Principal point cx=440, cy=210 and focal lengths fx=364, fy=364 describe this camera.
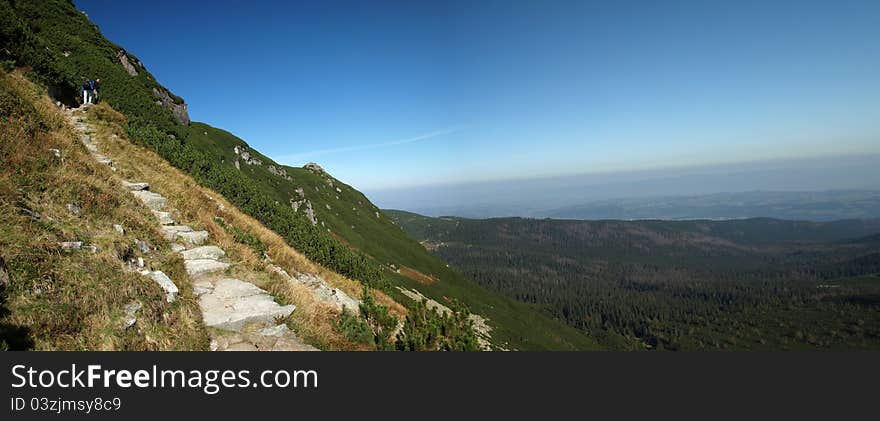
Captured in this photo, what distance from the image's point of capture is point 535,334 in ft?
356

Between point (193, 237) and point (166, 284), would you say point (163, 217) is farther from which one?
point (166, 284)

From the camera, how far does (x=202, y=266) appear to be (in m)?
11.4

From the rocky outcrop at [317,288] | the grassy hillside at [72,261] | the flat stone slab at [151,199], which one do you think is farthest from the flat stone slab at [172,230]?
the rocky outcrop at [317,288]

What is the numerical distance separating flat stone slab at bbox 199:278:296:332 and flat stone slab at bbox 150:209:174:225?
193 inches

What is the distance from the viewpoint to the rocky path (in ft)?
26.6

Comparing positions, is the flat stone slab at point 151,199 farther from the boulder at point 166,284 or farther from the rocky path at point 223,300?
the boulder at point 166,284

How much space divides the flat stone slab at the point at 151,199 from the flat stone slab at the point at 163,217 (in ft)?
1.65

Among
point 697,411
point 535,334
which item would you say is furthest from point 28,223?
point 535,334

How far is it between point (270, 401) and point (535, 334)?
11251 cm

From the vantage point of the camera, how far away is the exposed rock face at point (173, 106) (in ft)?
173

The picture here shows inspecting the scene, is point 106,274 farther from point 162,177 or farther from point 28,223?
point 162,177

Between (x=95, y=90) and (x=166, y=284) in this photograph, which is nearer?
(x=166, y=284)

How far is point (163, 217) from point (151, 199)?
1836mm

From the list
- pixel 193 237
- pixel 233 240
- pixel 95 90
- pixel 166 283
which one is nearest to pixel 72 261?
pixel 166 283
